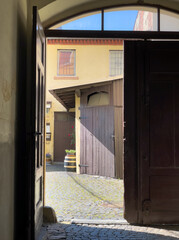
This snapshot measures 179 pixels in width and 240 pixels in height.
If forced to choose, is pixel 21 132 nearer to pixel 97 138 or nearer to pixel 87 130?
pixel 97 138

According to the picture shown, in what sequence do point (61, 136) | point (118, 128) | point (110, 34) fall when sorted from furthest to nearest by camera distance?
1. point (61, 136)
2. point (118, 128)
3. point (110, 34)

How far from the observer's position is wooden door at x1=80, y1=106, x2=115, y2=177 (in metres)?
9.62

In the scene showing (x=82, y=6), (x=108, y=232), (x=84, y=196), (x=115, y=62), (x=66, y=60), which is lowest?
(x=84, y=196)

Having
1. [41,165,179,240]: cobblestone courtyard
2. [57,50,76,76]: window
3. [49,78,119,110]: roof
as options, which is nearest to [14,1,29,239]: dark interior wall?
[41,165,179,240]: cobblestone courtyard

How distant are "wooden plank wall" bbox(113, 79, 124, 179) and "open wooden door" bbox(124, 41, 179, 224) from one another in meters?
4.94

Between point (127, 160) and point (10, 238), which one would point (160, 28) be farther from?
point (10, 238)

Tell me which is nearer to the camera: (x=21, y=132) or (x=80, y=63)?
(x=21, y=132)

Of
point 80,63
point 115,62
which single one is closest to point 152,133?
point 115,62

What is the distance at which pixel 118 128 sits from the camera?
9.53m

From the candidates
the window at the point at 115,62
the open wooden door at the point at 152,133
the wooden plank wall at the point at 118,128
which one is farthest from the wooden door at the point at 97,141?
the open wooden door at the point at 152,133

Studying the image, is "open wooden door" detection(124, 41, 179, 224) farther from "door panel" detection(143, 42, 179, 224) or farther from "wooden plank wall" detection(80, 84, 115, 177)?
"wooden plank wall" detection(80, 84, 115, 177)

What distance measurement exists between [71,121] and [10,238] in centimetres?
1179

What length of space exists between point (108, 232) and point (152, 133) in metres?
1.59

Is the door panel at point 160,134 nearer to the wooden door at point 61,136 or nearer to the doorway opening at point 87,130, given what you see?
the doorway opening at point 87,130
